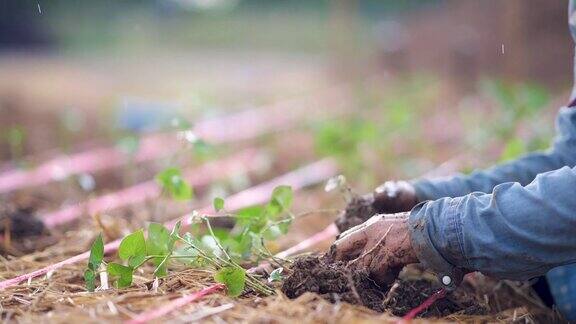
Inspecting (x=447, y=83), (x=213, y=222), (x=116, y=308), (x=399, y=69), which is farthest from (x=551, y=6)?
(x=116, y=308)

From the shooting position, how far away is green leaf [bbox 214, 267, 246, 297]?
1.78 metres

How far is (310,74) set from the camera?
10.0m

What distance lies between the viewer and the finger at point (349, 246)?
5.99ft

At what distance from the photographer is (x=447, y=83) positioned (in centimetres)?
815

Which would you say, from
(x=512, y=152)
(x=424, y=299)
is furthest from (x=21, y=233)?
(x=512, y=152)

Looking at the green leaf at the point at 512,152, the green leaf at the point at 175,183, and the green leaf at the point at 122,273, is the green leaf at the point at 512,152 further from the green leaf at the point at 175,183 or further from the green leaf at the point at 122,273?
the green leaf at the point at 122,273

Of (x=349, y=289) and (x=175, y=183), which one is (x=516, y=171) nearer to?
(x=349, y=289)

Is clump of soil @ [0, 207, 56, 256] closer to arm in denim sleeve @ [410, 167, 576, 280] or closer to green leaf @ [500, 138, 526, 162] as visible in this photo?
arm in denim sleeve @ [410, 167, 576, 280]

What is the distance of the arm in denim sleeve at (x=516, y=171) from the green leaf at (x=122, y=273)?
0.88 m

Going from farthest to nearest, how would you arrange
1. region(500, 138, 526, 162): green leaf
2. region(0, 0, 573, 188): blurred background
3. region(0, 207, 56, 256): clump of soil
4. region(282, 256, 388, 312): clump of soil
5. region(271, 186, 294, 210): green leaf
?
region(0, 0, 573, 188): blurred background < region(500, 138, 526, 162): green leaf < region(0, 207, 56, 256): clump of soil < region(271, 186, 294, 210): green leaf < region(282, 256, 388, 312): clump of soil

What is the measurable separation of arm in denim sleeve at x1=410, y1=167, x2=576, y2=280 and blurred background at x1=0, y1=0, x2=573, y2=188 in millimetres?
1089

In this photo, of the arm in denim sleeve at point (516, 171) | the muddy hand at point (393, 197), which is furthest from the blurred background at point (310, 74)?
the muddy hand at point (393, 197)

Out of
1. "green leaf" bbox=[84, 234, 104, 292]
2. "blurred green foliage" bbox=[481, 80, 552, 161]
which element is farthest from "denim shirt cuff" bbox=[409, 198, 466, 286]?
"blurred green foliage" bbox=[481, 80, 552, 161]

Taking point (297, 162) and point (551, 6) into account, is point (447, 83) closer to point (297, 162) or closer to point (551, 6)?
point (551, 6)
